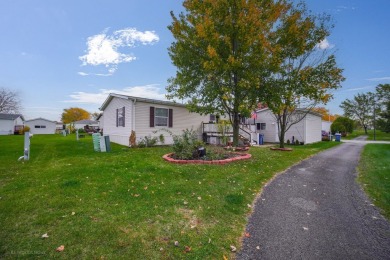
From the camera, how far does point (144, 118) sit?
14633mm

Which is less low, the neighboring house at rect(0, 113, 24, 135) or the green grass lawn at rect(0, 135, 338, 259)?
the neighboring house at rect(0, 113, 24, 135)

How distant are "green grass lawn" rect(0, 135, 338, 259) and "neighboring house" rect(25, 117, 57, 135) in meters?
46.2

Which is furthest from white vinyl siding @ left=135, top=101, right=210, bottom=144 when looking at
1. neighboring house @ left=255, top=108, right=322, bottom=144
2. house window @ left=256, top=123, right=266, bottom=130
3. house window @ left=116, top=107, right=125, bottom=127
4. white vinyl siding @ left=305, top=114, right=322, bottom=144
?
white vinyl siding @ left=305, top=114, right=322, bottom=144

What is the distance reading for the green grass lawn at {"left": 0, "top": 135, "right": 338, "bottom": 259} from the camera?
2.87 meters

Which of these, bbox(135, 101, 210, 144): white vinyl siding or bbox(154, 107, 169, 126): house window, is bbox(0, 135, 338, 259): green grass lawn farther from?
bbox(154, 107, 169, 126): house window

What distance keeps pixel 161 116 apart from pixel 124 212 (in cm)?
1233

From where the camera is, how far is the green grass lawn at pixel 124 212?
9.42 feet

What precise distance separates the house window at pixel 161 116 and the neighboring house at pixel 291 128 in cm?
1176

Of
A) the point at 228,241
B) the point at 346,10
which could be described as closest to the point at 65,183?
the point at 228,241

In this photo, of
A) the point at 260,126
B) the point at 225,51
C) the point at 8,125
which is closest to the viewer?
the point at 225,51

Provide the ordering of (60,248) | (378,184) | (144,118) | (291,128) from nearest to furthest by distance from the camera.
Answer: (60,248)
(378,184)
(144,118)
(291,128)

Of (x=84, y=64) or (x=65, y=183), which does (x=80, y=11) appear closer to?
(x=84, y=64)

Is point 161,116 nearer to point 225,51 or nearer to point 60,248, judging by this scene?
point 225,51

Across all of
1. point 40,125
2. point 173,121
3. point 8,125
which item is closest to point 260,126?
point 173,121
